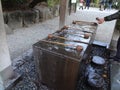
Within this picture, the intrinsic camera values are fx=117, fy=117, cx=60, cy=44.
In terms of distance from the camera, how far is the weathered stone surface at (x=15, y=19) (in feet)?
15.9

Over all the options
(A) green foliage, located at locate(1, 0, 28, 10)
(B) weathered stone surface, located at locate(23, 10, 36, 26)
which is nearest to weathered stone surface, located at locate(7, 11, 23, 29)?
(B) weathered stone surface, located at locate(23, 10, 36, 26)

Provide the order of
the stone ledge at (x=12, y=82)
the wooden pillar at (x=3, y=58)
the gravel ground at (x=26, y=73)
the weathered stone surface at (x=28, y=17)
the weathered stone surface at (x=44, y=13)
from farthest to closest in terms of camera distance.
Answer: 1. the weathered stone surface at (x=44, y=13)
2. the weathered stone surface at (x=28, y=17)
3. the gravel ground at (x=26, y=73)
4. the stone ledge at (x=12, y=82)
5. the wooden pillar at (x=3, y=58)

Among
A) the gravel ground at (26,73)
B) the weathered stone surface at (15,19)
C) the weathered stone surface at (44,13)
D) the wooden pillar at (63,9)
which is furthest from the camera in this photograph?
the weathered stone surface at (44,13)

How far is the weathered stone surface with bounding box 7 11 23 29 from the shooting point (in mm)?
4848

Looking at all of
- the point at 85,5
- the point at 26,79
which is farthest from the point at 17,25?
the point at 85,5

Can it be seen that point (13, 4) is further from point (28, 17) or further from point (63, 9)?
point (63, 9)

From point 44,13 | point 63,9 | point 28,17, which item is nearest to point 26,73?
point 63,9

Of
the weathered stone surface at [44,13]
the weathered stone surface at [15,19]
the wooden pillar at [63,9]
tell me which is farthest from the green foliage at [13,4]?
the wooden pillar at [63,9]

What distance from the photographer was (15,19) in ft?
16.4

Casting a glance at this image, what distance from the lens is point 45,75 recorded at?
72.7 inches

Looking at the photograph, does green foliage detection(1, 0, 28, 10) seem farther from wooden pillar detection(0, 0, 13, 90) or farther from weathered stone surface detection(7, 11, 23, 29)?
wooden pillar detection(0, 0, 13, 90)

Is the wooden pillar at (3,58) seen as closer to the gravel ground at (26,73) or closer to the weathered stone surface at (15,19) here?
the gravel ground at (26,73)

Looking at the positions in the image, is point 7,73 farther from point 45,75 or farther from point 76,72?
point 76,72

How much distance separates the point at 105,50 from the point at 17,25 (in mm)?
3798
